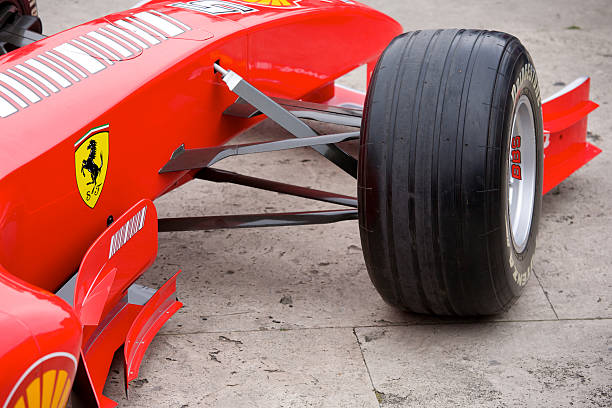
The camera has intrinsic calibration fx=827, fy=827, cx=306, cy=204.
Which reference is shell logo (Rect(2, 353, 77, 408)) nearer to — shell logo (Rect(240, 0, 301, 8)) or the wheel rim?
the wheel rim

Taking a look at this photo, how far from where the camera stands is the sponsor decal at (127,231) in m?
2.04

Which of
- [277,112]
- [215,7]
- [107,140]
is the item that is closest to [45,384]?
[107,140]

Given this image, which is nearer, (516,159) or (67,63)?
(67,63)

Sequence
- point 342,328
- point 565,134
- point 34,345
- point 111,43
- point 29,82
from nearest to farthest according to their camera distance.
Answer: point 34,345 → point 29,82 → point 111,43 → point 342,328 → point 565,134

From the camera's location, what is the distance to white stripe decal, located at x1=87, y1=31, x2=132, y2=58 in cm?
237

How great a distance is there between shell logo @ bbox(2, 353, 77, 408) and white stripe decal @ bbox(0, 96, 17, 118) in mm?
742

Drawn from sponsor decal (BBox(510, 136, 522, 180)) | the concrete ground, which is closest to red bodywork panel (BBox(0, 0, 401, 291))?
the concrete ground

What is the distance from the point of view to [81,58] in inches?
91.0

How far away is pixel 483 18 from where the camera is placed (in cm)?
577

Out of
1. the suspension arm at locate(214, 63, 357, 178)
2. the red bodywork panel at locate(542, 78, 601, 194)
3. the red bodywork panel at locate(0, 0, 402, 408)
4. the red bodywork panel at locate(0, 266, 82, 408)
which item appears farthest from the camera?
the red bodywork panel at locate(542, 78, 601, 194)

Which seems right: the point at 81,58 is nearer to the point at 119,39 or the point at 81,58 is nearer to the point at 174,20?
the point at 119,39

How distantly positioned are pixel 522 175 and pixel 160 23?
1.27 metres

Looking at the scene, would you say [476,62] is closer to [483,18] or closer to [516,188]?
[516,188]

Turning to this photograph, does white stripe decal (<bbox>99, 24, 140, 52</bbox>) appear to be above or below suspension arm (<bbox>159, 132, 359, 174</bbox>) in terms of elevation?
above
